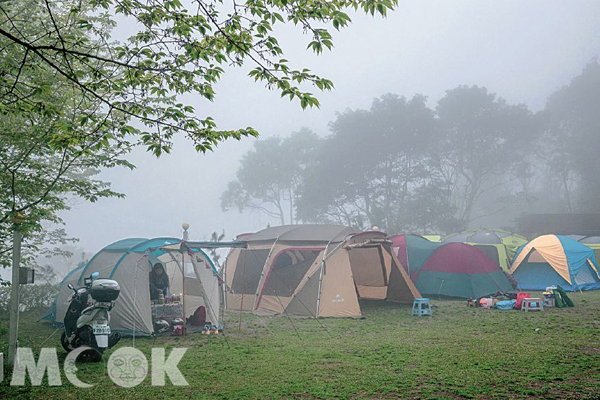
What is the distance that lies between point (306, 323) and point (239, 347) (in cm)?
273

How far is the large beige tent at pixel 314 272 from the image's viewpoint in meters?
11.3

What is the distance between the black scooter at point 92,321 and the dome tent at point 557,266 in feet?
45.2

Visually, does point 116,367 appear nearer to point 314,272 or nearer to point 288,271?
point 314,272

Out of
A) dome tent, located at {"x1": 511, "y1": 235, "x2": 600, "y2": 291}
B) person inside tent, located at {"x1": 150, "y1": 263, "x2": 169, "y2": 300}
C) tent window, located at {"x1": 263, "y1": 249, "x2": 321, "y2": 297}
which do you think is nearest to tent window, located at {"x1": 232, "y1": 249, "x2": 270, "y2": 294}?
tent window, located at {"x1": 263, "y1": 249, "x2": 321, "y2": 297}

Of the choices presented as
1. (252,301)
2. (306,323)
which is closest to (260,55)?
(306,323)

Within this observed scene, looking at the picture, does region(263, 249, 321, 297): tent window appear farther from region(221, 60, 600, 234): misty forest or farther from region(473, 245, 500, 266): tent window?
region(221, 60, 600, 234): misty forest

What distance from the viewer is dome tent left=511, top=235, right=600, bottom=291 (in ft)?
49.2

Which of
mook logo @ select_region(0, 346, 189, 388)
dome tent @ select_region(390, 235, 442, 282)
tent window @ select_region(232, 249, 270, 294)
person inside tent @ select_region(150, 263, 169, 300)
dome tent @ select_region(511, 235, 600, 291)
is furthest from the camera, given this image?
dome tent @ select_region(390, 235, 442, 282)

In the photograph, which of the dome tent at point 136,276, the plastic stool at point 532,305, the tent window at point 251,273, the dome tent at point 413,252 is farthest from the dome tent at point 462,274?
the dome tent at point 136,276

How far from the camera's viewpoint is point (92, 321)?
6949 millimetres

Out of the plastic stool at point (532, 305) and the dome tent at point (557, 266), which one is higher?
the dome tent at point (557, 266)

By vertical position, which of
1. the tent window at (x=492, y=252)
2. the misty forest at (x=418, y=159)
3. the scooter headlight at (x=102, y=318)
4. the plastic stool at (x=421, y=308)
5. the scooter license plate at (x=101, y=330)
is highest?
the misty forest at (x=418, y=159)

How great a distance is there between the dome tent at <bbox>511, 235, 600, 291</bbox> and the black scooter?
1378 cm

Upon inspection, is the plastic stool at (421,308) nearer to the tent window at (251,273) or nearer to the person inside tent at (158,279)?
the tent window at (251,273)
